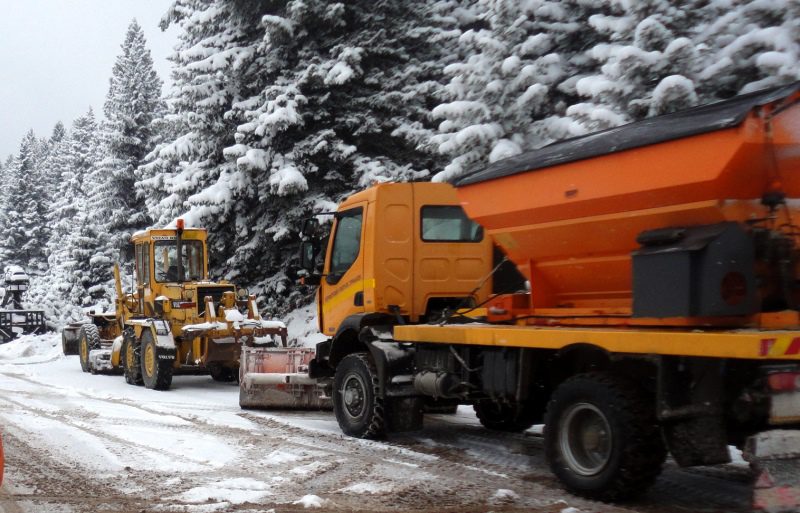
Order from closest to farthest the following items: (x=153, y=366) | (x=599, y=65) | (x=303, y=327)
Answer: (x=599, y=65)
(x=153, y=366)
(x=303, y=327)

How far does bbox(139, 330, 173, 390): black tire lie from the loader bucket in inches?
826

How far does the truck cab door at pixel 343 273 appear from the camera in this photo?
30.2 feet

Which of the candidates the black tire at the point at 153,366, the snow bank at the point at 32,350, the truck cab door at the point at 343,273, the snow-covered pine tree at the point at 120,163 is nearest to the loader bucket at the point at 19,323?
the snow-covered pine tree at the point at 120,163

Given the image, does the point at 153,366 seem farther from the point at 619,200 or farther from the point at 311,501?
the point at 619,200

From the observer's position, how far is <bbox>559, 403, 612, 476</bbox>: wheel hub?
5910mm

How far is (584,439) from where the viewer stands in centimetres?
611

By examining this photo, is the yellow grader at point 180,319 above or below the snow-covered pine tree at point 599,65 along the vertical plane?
below

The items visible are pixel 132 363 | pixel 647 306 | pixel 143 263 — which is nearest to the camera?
pixel 647 306

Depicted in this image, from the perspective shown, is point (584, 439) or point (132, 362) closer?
point (584, 439)

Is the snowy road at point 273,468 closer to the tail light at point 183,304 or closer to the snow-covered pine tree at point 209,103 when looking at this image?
the tail light at point 183,304

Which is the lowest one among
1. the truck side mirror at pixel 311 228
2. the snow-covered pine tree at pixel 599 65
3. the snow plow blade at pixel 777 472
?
the snow plow blade at pixel 777 472

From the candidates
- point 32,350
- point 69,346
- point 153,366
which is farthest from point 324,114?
point 32,350

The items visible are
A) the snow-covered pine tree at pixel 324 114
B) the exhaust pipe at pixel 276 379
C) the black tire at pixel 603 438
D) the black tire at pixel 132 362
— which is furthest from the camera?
the snow-covered pine tree at pixel 324 114

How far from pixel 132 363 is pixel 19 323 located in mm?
20766
